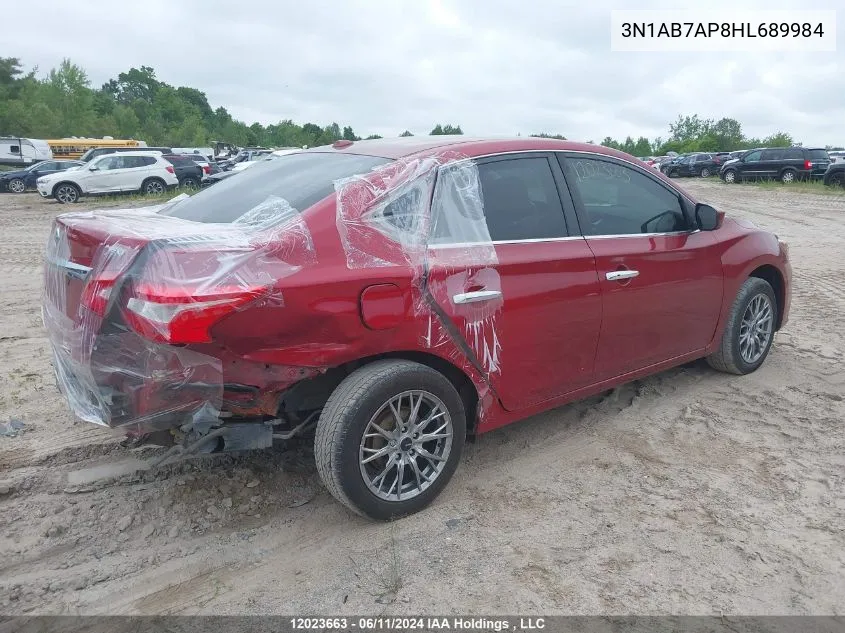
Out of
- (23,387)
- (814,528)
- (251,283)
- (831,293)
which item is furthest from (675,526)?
(831,293)

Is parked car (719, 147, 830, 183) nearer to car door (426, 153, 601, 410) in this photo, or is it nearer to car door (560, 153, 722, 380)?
car door (560, 153, 722, 380)

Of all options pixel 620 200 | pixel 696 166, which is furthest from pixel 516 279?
pixel 696 166

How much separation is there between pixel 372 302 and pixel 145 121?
72593mm

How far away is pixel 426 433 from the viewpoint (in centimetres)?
298

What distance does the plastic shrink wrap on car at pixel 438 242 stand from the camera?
9.12 feet

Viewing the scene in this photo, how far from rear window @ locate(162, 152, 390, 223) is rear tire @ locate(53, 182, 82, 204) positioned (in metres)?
18.3

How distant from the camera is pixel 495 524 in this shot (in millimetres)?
2943

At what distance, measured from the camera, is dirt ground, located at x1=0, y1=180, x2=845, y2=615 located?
2.49 m

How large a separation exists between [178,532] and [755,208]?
57.7 feet

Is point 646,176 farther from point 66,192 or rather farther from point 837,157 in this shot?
point 837,157

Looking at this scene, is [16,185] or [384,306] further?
[16,185]

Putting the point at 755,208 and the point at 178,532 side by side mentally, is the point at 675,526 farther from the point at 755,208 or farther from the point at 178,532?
the point at 755,208

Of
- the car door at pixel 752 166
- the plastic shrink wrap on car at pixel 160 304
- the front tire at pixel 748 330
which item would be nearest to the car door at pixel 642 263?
the front tire at pixel 748 330

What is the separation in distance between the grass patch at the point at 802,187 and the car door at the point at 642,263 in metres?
19.9
